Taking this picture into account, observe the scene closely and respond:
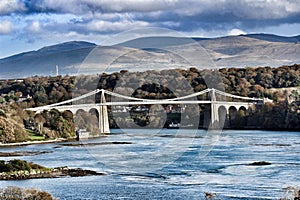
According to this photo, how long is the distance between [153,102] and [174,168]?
23995 mm

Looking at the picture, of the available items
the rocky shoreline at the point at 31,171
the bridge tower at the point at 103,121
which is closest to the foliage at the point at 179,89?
the bridge tower at the point at 103,121

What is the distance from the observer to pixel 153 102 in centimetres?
5025

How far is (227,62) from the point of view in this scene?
81.1 m

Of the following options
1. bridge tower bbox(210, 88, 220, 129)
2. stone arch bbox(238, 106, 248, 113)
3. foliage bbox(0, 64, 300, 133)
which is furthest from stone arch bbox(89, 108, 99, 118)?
stone arch bbox(238, 106, 248, 113)

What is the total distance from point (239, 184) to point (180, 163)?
644 cm

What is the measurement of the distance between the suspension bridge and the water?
32.7 feet

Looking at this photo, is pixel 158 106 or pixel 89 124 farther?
pixel 158 106

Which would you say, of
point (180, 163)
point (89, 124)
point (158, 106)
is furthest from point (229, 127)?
point (180, 163)

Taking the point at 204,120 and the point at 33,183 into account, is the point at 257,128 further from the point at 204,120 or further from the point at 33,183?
the point at 33,183

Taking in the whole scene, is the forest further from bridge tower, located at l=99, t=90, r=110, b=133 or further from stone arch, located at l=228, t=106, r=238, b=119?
bridge tower, located at l=99, t=90, r=110, b=133

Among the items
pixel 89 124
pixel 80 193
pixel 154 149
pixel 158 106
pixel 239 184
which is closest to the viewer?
pixel 80 193

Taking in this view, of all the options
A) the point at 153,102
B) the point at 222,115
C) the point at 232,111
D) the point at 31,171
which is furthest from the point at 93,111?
the point at 31,171

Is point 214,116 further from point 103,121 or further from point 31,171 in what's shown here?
point 31,171

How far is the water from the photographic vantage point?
20.6 metres
